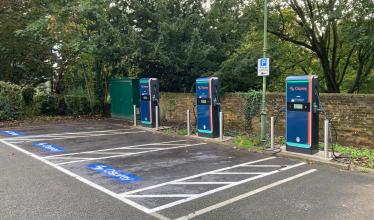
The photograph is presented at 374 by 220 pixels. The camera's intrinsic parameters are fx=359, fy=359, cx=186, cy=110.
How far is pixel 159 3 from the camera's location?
42.9 feet

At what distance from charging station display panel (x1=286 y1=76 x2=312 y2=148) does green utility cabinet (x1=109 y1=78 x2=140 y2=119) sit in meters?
8.11

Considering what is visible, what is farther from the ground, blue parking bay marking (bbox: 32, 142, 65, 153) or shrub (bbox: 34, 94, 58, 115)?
shrub (bbox: 34, 94, 58, 115)

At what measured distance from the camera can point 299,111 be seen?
328 inches

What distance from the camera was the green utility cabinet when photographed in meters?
15.2

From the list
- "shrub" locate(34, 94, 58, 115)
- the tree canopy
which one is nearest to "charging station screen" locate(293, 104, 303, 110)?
the tree canopy

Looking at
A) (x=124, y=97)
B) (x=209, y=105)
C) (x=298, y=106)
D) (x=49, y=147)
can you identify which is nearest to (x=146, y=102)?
(x=124, y=97)

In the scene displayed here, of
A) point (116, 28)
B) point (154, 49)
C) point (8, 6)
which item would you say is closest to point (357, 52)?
point (154, 49)

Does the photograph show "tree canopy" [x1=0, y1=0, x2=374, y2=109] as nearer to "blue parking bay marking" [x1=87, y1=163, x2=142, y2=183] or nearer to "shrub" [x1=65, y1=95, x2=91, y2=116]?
"shrub" [x1=65, y1=95, x2=91, y2=116]

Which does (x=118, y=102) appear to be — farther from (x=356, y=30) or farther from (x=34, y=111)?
(x=356, y=30)

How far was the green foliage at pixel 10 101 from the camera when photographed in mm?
15711

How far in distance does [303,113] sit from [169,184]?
151 inches

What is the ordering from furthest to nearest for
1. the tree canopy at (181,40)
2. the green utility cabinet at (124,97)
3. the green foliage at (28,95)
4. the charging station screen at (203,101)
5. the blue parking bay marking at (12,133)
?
the green foliage at (28,95), the green utility cabinet at (124,97), the tree canopy at (181,40), the blue parking bay marking at (12,133), the charging station screen at (203,101)

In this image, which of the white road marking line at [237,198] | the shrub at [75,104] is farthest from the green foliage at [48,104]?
the white road marking line at [237,198]

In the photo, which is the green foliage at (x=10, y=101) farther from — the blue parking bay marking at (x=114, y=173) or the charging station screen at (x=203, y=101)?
the blue parking bay marking at (x=114, y=173)
